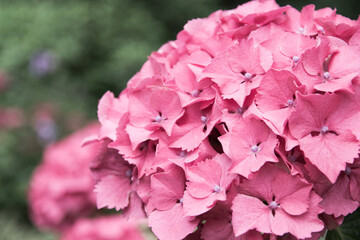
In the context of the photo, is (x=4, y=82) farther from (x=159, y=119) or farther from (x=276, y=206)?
(x=276, y=206)

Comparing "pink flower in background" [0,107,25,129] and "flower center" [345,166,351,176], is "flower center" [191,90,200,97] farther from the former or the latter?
"pink flower in background" [0,107,25,129]

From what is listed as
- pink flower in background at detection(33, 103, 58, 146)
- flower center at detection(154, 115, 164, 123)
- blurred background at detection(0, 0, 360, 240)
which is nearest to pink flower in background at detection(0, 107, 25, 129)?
blurred background at detection(0, 0, 360, 240)

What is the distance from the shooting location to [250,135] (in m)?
0.78

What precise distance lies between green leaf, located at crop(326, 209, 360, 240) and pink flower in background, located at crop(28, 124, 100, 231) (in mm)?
1459

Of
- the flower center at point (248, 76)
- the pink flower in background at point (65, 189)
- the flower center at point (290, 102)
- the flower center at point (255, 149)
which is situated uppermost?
the flower center at point (248, 76)

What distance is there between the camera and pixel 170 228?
0.80 metres

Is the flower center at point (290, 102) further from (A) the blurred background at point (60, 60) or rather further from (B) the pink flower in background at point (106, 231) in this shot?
(A) the blurred background at point (60, 60)

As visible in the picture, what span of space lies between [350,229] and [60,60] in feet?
12.8

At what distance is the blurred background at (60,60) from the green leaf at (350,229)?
2.86 m

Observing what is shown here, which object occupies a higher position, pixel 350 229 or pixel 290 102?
pixel 290 102

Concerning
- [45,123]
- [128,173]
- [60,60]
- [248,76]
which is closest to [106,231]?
[128,173]

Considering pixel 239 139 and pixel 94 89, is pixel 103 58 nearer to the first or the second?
pixel 94 89

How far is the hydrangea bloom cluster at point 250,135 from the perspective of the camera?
2.46 ft

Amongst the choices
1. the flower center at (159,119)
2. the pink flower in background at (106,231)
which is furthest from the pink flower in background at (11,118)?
the flower center at (159,119)
